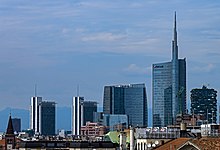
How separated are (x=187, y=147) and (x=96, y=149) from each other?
70.9 m

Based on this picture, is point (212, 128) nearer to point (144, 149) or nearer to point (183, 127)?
point (183, 127)

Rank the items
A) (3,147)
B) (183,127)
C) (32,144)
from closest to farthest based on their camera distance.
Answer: (183,127), (32,144), (3,147)

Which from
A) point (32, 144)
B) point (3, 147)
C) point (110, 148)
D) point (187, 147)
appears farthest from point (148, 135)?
point (3, 147)

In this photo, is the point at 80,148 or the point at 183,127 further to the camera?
the point at 80,148

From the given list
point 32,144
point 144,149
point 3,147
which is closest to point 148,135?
point 144,149

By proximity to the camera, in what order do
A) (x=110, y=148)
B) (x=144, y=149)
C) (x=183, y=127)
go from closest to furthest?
(x=144, y=149) → (x=183, y=127) → (x=110, y=148)

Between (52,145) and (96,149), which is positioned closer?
(96,149)

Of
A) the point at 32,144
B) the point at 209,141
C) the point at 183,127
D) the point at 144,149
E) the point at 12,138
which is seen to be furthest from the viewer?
the point at 12,138

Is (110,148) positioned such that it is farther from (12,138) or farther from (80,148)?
(12,138)

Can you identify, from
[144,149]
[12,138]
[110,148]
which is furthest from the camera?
[12,138]

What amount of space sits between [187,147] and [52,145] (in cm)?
8459

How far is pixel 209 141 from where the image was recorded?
58.5m

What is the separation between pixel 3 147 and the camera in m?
175

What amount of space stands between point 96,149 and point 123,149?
2273 centimetres
